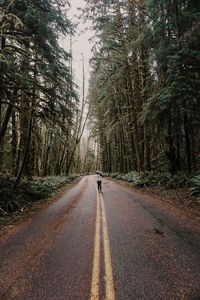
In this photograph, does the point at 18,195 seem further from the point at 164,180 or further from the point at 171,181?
the point at 164,180

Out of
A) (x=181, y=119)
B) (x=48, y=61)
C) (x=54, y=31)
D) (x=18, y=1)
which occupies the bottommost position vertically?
(x=181, y=119)

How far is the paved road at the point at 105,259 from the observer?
3967 millimetres

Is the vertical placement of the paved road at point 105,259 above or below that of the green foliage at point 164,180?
below

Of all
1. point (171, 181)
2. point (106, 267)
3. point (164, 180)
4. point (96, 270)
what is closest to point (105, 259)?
point (106, 267)

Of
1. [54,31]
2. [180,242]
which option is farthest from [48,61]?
[180,242]

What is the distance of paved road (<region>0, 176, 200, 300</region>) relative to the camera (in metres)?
3.97

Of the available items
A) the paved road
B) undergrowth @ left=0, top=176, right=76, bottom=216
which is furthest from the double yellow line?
undergrowth @ left=0, top=176, right=76, bottom=216

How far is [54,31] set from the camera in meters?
11.8

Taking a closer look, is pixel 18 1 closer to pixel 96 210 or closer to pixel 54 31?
pixel 54 31

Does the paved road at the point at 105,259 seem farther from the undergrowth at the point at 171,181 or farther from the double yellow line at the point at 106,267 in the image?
the undergrowth at the point at 171,181

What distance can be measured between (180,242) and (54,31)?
9.84 metres

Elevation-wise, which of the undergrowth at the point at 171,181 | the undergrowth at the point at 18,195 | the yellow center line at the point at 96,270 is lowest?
the yellow center line at the point at 96,270

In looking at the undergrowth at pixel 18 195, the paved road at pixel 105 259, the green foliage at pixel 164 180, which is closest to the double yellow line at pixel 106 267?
the paved road at pixel 105 259

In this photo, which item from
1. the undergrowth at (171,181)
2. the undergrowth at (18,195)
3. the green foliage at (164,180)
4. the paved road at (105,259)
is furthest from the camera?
the green foliage at (164,180)
